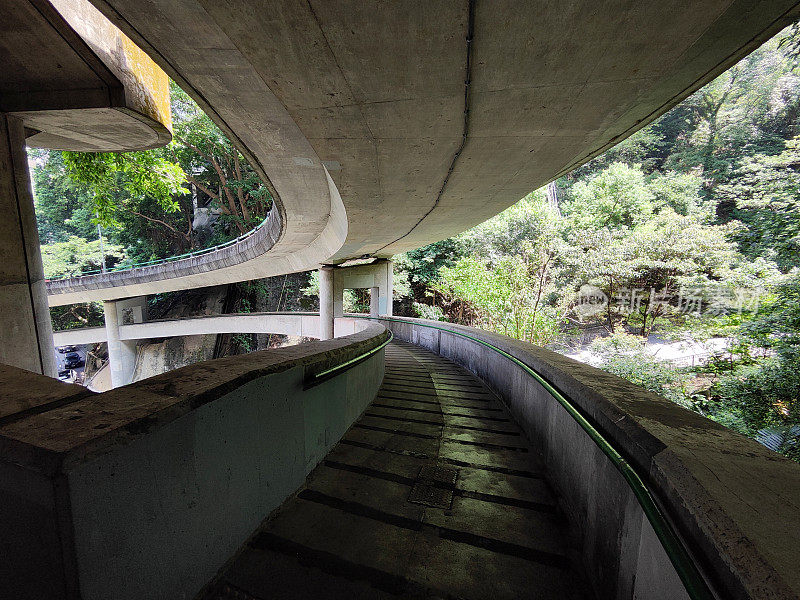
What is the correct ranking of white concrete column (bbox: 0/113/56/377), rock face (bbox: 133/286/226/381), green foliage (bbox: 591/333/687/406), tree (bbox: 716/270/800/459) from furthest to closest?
1. rock face (bbox: 133/286/226/381)
2. green foliage (bbox: 591/333/687/406)
3. tree (bbox: 716/270/800/459)
4. white concrete column (bbox: 0/113/56/377)

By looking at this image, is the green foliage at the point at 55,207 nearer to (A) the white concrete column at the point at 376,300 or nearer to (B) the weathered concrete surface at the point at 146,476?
(A) the white concrete column at the point at 376,300

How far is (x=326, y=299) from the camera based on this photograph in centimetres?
1412

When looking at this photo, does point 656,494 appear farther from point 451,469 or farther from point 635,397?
point 451,469

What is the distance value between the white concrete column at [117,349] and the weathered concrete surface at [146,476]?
22.8 meters

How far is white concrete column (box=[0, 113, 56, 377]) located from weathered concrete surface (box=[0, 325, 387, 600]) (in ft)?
10.1

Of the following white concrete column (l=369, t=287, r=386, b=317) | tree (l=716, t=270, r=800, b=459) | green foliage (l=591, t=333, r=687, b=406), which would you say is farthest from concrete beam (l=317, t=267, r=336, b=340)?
tree (l=716, t=270, r=800, b=459)

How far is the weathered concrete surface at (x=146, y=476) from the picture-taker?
105cm

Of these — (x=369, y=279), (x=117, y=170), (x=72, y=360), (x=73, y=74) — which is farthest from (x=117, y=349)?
(x=73, y=74)

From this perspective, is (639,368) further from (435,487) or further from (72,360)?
(72,360)

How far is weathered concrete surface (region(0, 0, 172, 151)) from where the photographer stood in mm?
3213

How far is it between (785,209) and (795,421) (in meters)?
6.30

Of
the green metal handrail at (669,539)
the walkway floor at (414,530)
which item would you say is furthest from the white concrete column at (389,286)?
the green metal handrail at (669,539)

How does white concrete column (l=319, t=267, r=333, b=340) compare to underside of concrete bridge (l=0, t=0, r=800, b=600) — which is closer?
underside of concrete bridge (l=0, t=0, r=800, b=600)

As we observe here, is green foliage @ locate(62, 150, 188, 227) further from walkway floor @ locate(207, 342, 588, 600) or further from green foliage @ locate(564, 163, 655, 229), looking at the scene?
green foliage @ locate(564, 163, 655, 229)
